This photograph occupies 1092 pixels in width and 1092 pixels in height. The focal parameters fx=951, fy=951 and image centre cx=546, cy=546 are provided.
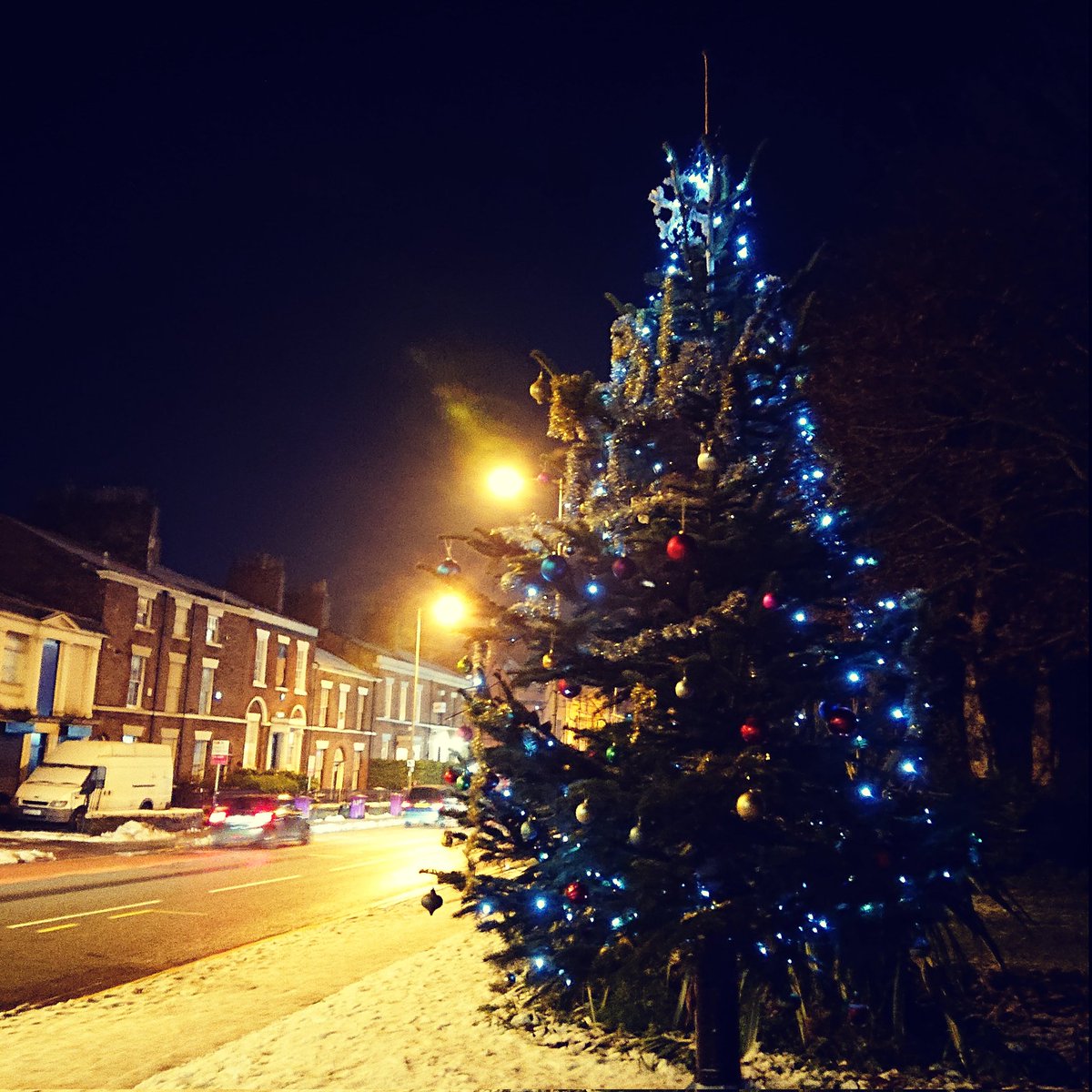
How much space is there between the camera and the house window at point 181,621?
37.7m

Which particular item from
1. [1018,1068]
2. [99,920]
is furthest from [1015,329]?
[99,920]

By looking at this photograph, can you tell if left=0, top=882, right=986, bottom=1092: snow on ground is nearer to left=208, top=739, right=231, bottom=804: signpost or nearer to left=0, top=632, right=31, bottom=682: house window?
left=0, top=632, right=31, bottom=682: house window

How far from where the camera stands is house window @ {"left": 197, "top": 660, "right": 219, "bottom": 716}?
3938 centimetres

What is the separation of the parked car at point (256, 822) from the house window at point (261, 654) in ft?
57.9

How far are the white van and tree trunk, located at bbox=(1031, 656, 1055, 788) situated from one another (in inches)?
895

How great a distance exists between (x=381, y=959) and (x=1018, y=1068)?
242 inches

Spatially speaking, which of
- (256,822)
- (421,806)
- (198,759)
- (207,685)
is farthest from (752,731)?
(198,759)

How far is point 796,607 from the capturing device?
19.5 ft

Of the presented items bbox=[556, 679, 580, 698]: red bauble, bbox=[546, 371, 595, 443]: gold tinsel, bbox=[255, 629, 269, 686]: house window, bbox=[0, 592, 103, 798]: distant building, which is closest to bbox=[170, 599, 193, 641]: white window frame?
bbox=[0, 592, 103, 798]: distant building

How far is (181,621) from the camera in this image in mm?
38062

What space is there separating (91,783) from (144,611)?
11.7 metres

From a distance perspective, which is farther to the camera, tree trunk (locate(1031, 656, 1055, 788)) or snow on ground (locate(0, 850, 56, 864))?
snow on ground (locate(0, 850, 56, 864))

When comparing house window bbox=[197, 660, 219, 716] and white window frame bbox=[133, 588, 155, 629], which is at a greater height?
white window frame bbox=[133, 588, 155, 629]

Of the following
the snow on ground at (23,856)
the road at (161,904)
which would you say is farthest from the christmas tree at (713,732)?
the snow on ground at (23,856)
